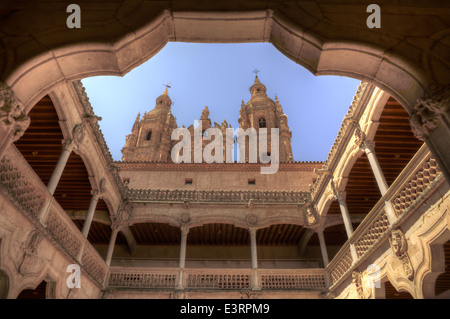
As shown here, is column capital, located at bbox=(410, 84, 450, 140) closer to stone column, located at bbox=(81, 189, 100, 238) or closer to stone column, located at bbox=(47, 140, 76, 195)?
stone column, located at bbox=(47, 140, 76, 195)

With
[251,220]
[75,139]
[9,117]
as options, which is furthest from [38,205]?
[251,220]

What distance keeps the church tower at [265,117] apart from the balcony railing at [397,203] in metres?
18.2

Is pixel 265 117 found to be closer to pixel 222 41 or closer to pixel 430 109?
pixel 222 41

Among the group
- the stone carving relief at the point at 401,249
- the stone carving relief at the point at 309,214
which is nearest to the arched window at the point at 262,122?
the stone carving relief at the point at 309,214

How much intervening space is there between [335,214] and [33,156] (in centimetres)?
1265

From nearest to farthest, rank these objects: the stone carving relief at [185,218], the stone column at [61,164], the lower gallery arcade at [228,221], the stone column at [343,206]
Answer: the lower gallery arcade at [228,221], the stone column at [61,164], the stone column at [343,206], the stone carving relief at [185,218]

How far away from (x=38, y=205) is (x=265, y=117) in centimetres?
2832

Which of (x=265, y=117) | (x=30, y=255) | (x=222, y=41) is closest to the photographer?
(x=222, y=41)

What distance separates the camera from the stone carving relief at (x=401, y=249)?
→ 6992 mm

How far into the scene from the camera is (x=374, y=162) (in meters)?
9.29

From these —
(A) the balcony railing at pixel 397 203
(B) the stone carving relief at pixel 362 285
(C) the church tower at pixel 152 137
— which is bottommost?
(B) the stone carving relief at pixel 362 285

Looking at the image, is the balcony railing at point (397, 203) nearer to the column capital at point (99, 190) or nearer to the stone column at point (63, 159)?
the stone column at point (63, 159)

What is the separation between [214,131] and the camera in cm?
3969

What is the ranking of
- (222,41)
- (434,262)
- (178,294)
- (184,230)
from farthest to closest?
(184,230) < (178,294) < (434,262) < (222,41)
